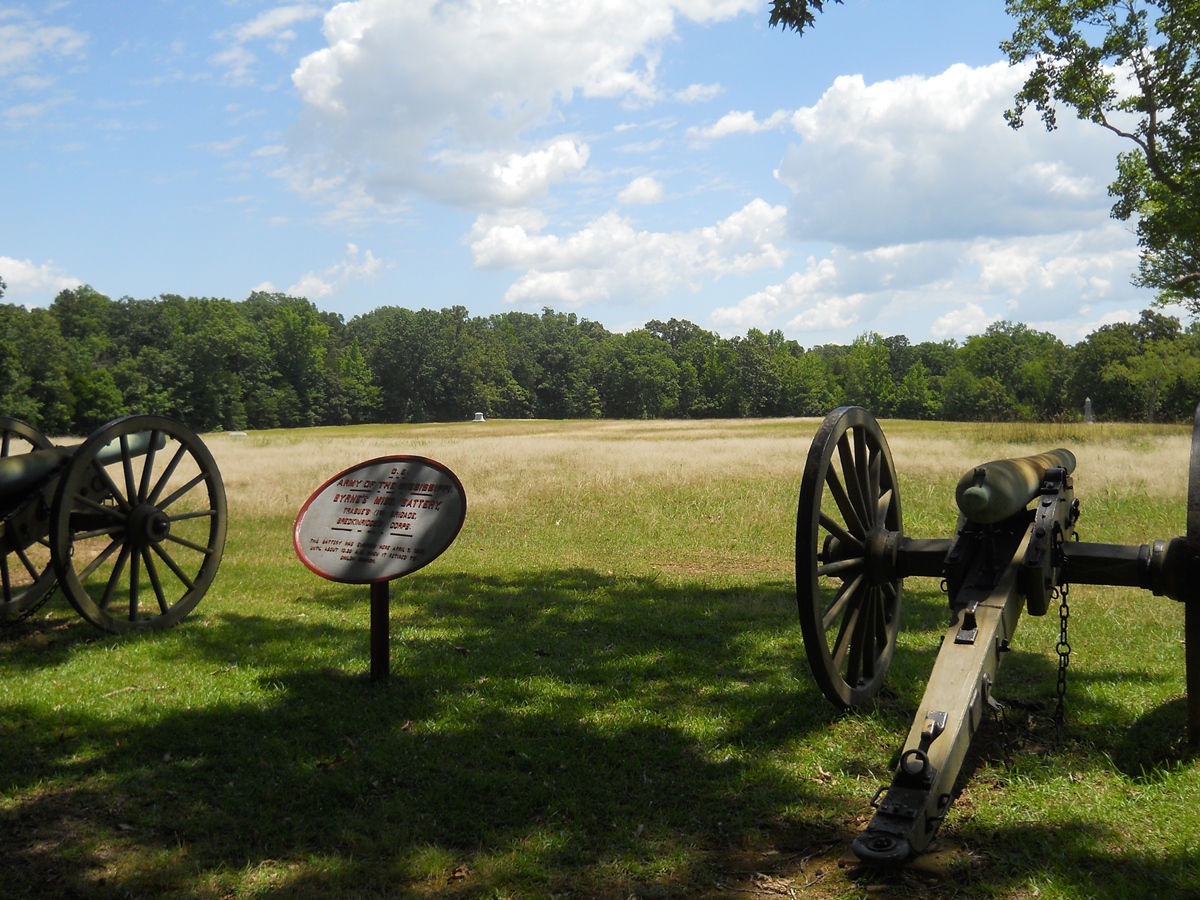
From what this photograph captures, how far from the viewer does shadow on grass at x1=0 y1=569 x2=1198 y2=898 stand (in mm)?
3555

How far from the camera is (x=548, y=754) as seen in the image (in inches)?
187

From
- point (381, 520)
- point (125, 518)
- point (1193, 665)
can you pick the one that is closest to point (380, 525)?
point (381, 520)

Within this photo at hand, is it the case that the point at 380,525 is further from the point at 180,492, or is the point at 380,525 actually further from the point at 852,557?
the point at 852,557

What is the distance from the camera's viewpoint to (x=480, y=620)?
799 centimetres

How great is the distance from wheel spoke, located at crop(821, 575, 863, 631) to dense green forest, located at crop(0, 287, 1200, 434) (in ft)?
194

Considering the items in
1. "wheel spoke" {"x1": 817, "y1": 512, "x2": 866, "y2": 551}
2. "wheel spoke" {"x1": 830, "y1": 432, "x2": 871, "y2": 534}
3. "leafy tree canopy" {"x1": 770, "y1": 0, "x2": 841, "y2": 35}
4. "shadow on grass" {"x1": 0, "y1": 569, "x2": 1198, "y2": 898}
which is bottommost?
"shadow on grass" {"x1": 0, "y1": 569, "x2": 1198, "y2": 898}

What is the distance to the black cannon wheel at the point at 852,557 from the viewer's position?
412cm

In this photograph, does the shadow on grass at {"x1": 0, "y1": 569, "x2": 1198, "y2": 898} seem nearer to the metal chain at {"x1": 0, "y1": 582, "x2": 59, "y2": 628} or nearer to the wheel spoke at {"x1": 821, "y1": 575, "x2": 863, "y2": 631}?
the metal chain at {"x1": 0, "y1": 582, "x2": 59, "y2": 628}

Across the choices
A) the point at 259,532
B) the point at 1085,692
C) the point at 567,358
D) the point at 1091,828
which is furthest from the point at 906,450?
the point at 567,358

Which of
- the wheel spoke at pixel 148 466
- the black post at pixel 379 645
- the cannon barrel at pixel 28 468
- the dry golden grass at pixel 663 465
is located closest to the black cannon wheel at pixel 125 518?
the wheel spoke at pixel 148 466

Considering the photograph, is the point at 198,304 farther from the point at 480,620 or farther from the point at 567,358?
the point at 480,620

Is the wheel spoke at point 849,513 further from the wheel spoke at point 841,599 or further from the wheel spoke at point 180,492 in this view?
the wheel spoke at point 180,492

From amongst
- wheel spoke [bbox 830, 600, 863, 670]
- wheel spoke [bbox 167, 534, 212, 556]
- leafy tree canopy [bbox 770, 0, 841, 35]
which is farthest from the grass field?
leafy tree canopy [bbox 770, 0, 841, 35]

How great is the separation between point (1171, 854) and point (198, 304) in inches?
4135
